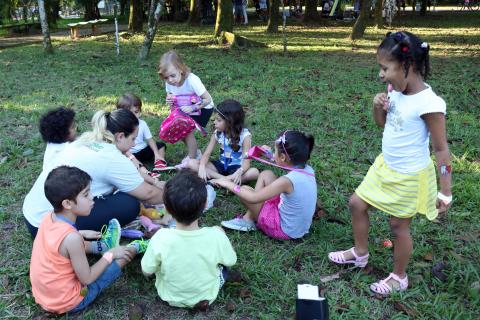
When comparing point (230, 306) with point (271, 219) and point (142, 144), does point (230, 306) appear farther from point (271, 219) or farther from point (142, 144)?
point (142, 144)

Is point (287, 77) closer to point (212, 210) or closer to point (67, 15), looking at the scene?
point (212, 210)

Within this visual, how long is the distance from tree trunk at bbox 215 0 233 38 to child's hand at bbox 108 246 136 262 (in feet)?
38.1

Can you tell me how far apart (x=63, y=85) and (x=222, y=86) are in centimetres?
303

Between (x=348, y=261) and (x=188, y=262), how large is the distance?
1187 mm

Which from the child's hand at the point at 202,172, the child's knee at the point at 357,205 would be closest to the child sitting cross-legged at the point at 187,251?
the child's knee at the point at 357,205

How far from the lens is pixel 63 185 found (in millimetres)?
2357

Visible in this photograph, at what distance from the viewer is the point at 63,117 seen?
3.27 meters

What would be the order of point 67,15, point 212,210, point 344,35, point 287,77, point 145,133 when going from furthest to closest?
point 67,15, point 344,35, point 287,77, point 145,133, point 212,210

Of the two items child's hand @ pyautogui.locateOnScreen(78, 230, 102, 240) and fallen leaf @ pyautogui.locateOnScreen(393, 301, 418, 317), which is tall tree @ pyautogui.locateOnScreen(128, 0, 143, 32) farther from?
fallen leaf @ pyautogui.locateOnScreen(393, 301, 418, 317)

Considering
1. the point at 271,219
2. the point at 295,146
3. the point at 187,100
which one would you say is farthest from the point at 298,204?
the point at 187,100

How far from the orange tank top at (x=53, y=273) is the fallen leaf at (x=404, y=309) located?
188 cm

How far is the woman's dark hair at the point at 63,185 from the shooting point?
2.35 m

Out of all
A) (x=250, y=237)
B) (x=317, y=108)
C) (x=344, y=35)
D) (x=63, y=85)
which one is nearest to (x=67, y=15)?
(x=344, y=35)

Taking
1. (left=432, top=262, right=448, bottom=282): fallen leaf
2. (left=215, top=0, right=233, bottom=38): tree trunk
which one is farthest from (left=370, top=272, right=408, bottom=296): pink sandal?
(left=215, top=0, right=233, bottom=38): tree trunk
